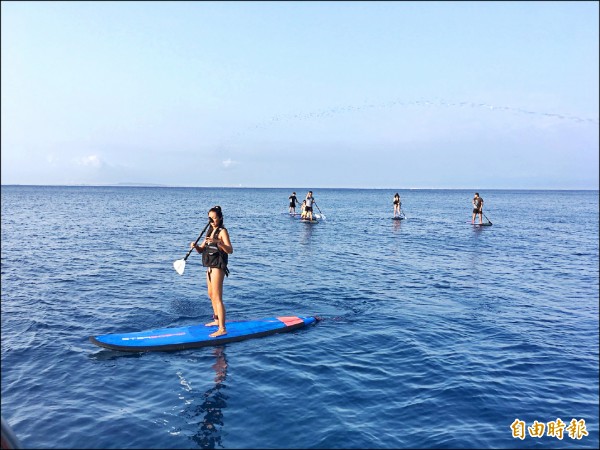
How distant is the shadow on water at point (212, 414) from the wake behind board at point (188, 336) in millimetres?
1406

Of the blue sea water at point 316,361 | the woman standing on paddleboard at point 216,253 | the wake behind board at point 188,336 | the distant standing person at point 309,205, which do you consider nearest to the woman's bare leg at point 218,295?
the woman standing on paddleboard at point 216,253

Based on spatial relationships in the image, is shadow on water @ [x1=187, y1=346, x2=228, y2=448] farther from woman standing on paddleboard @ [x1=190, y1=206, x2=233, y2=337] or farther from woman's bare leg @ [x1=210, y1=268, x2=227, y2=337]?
woman standing on paddleboard @ [x1=190, y1=206, x2=233, y2=337]

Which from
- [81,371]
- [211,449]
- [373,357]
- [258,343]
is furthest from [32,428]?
[373,357]

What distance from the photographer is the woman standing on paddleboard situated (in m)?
10.6

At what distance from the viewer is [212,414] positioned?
26.0ft

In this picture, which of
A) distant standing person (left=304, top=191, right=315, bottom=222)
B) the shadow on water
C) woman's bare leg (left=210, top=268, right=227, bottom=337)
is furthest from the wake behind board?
distant standing person (left=304, top=191, right=315, bottom=222)

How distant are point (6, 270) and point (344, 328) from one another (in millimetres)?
16735

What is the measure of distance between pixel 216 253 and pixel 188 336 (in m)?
2.20

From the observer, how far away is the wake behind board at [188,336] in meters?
10.6

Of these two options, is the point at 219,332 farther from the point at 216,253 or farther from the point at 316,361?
the point at 316,361

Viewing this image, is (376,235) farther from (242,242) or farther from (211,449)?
(211,449)

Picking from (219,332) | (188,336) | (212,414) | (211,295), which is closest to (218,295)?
(211,295)

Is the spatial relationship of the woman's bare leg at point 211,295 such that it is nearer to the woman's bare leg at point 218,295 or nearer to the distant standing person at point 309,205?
the woman's bare leg at point 218,295

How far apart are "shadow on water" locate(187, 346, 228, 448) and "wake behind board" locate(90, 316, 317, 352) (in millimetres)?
1406
